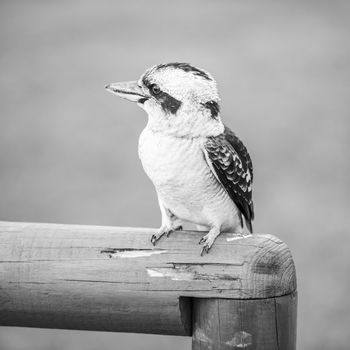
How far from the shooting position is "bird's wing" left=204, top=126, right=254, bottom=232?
2.81 meters

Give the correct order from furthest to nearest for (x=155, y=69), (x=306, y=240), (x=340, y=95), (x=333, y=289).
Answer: (x=340, y=95)
(x=306, y=240)
(x=333, y=289)
(x=155, y=69)

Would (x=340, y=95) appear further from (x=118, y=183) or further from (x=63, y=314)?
(x=63, y=314)

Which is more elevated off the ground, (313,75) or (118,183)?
(313,75)

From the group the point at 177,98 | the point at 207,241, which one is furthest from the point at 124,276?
the point at 177,98

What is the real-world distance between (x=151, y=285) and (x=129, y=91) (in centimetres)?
80

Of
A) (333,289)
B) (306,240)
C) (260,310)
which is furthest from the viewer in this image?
(306,240)

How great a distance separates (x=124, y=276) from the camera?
2438mm

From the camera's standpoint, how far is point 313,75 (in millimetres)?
14727

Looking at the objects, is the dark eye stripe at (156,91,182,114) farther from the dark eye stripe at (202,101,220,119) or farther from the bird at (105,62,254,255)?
the dark eye stripe at (202,101,220,119)

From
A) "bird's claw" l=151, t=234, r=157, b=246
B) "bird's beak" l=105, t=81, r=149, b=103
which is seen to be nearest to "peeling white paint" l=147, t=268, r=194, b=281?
"bird's claw" l=151, t=234, r=157, b=246

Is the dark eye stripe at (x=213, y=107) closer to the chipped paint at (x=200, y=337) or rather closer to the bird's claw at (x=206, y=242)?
the bird's claw at (x=206, y=242)

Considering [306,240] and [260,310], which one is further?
[306,240]

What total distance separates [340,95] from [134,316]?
11.8 metres

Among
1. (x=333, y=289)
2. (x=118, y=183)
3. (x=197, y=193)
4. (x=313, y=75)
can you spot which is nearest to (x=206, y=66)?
(x=313, y=75)
